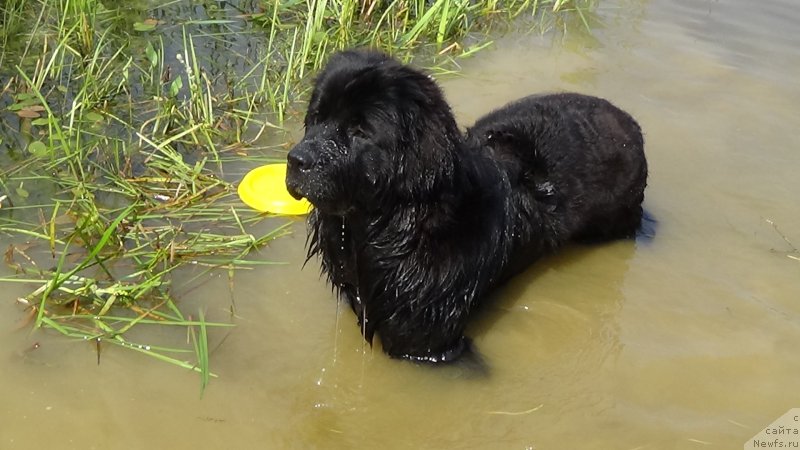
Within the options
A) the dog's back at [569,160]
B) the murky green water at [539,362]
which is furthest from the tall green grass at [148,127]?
the dog's back at [569,160]

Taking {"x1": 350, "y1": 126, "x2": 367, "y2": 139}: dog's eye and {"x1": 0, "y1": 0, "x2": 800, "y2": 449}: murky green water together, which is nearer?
{"x1": 350, "y1": 126, "x2": 367, "y2": 139}: dog's eye

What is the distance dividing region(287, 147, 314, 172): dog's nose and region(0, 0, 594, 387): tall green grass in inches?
36.2

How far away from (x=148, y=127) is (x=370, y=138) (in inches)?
99.1

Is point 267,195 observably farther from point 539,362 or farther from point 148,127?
point 539,362

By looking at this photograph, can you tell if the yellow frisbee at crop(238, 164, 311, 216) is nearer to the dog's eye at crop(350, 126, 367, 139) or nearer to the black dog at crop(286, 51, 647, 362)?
the black dog at crop(286, 51, 647, 362)

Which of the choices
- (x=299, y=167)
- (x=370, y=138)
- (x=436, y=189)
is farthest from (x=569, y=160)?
(x=299, y=167)

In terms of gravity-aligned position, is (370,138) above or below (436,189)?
above

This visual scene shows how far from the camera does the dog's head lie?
10.3 ft

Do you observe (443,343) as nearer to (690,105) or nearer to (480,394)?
(480,394)

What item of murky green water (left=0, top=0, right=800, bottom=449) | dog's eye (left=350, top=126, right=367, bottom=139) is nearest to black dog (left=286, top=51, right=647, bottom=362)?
dog's eye (left=350, top=126, right=367, bottom=139)

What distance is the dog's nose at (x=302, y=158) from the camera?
3.14m

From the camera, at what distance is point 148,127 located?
205 inches

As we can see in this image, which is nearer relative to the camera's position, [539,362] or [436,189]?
[436,189]

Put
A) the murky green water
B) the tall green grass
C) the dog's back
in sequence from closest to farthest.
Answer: the murky green water → the tall green grass → the dog's back
